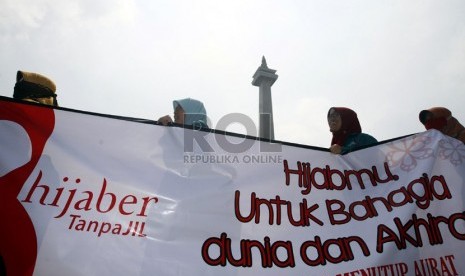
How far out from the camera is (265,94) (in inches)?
486

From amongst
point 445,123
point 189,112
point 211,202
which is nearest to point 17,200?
point 211,202

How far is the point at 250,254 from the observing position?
2.18 m

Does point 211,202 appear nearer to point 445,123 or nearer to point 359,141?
point 359,141

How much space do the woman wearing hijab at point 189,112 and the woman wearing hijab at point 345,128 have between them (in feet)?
4.61

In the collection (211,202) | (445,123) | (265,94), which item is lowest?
(211,202)

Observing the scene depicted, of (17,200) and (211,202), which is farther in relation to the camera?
(211,202)

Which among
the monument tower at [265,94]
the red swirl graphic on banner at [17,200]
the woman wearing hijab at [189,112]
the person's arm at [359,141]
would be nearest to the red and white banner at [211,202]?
the red swirl graphic on banner at [17,200]

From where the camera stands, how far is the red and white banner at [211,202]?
79.8 inches

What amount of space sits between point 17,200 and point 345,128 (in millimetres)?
2988

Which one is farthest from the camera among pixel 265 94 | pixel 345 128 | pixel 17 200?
pixel 265 94

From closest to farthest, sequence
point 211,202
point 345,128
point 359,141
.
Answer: point 211,202 → point 359,141 → point 345,128

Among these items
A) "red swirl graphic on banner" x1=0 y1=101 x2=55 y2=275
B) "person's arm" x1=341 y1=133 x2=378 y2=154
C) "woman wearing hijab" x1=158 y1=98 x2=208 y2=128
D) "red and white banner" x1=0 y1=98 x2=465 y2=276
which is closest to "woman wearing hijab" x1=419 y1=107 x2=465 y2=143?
"red and white banner" x1=0 y1=98 x2=465 y2=276

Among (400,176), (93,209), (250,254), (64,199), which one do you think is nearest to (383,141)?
(400,176)

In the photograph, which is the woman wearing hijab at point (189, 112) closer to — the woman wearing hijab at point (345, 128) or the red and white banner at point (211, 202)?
the red and white banner at point (211, 202)
